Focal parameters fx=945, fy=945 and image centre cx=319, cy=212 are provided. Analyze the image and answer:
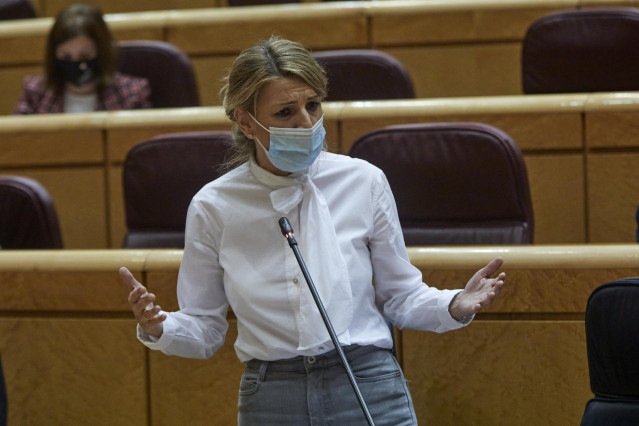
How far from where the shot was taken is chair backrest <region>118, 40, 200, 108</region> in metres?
1.20

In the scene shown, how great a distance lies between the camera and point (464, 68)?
133cm

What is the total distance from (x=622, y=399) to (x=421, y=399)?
21 centimetres

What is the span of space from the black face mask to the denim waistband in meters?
0.72

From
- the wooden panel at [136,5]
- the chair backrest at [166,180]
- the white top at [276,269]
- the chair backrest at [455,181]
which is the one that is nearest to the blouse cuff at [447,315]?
the white top at [276,269]

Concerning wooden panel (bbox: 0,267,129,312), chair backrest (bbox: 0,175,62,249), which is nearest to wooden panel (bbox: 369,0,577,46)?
chair backrest (bbox: 0,175,62,249)

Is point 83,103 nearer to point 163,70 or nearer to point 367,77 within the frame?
point 163,70

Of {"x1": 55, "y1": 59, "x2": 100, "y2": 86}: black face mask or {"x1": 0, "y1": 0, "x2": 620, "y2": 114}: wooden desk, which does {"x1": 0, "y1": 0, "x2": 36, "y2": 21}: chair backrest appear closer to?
{"x1": 0, "y1": 0, "x2": 620, "y2": 114}: wooden desk

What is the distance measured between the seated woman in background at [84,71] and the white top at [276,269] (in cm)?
63

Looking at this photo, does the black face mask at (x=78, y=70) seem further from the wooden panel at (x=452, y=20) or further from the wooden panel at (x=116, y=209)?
the wooden panel at (x=452, y=20)

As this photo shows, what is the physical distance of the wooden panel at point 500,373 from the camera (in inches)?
26.6

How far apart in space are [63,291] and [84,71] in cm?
50

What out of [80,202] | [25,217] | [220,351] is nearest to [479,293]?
[220,351]

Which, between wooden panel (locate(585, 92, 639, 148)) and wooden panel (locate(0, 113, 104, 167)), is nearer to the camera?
wooden panel (locate(585, 92, 639, 148))

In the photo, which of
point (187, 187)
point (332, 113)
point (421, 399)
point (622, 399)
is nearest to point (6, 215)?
point (187, 187)
